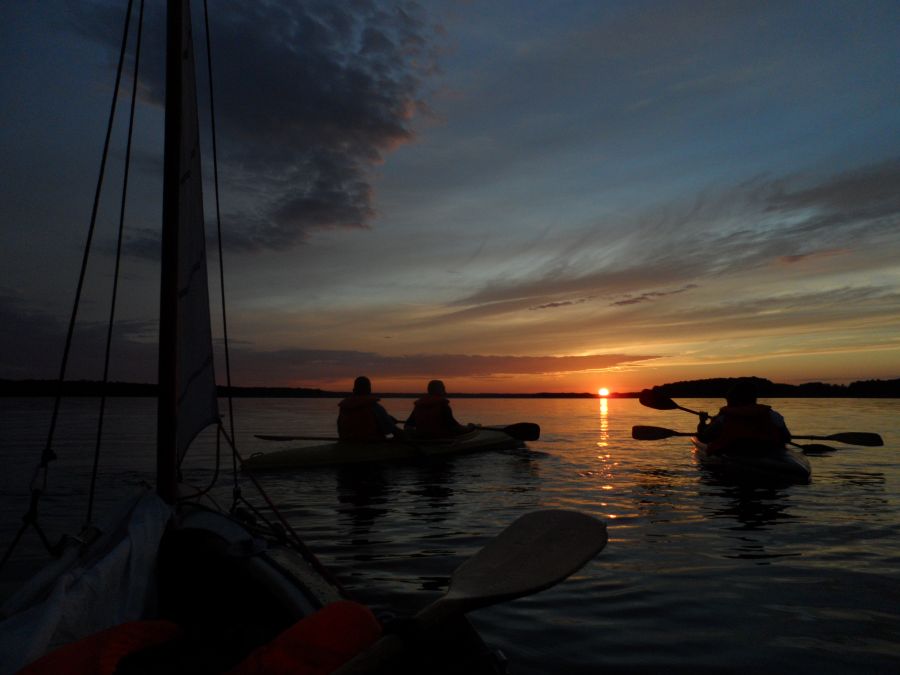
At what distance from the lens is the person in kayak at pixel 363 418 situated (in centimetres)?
1371

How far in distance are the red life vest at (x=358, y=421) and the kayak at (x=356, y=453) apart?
143 mm

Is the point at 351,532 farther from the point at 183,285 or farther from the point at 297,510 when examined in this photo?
the point at 183,285

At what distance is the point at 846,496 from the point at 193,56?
1116cm

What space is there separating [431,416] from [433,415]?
0.19 ft

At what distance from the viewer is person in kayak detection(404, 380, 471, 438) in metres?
15.3

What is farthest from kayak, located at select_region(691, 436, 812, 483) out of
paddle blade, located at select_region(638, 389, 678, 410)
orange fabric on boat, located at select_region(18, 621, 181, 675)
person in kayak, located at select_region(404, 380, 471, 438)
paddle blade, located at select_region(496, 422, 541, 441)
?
orange fabric on boat, located at select_region(18, 621, 181, 675)

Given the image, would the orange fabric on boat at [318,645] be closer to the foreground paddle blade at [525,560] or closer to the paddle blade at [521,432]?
the foreground paddle blade at [525,560]

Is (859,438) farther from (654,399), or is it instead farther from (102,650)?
(102,650)

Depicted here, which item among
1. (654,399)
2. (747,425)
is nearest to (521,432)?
(654,399)

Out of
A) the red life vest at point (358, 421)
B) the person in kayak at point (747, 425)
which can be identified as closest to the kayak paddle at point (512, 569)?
the person in kayak at point (747, 425)

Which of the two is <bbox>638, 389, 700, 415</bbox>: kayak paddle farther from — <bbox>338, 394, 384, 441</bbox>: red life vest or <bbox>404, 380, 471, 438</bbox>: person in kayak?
<bbox>338, 394, 384, 441</bbox>: red life vest

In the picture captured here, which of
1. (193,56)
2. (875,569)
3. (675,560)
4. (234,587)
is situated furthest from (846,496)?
(193,56)

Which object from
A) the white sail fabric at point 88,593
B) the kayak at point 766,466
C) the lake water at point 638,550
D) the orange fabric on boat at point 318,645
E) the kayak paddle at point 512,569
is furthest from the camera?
the kayak at point 766,466

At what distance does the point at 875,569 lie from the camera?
5.89 m
